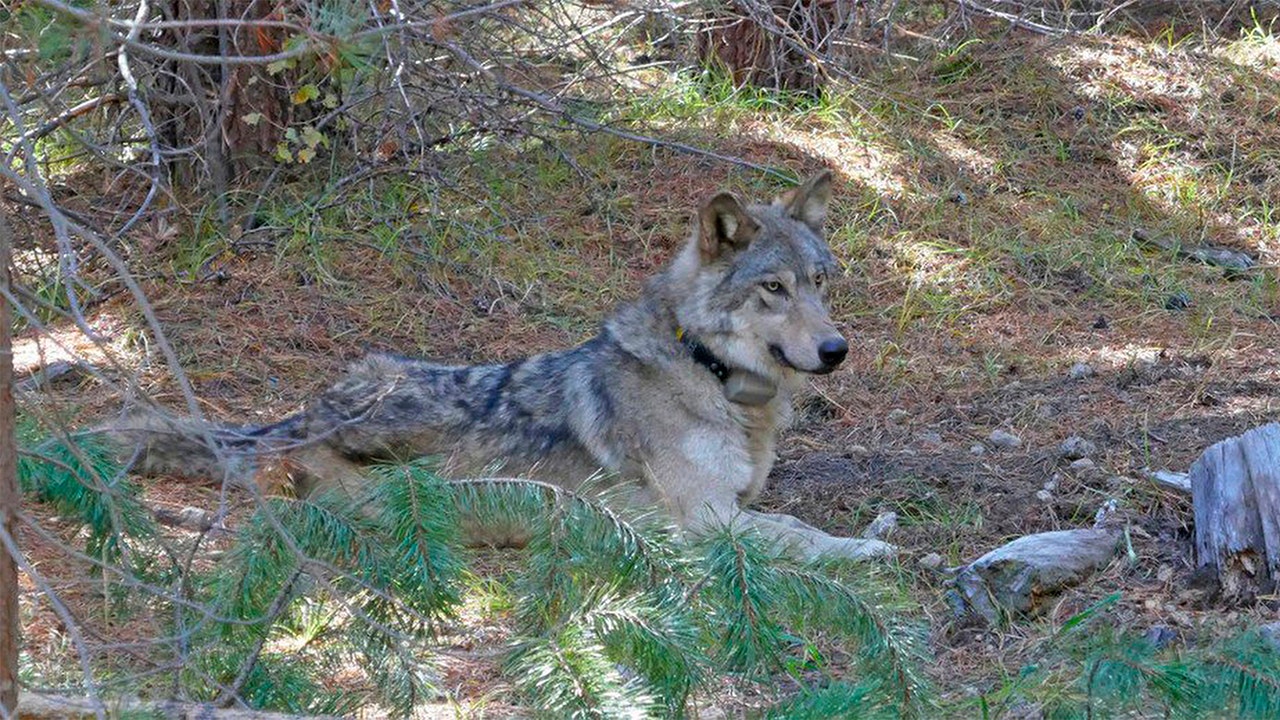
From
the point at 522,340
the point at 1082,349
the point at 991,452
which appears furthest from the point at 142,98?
the point at 1082,349

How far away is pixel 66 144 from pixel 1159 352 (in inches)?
250

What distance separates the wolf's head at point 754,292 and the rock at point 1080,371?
208cm

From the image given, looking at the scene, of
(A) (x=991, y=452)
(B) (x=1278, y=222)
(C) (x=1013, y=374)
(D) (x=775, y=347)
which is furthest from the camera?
(B) (x=1278, y=222)

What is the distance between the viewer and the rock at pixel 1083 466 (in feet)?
19.2

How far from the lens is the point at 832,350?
5441mm

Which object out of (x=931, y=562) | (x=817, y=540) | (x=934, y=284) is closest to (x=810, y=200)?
(x=817, y=540)

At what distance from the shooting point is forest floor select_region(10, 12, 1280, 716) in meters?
5.75

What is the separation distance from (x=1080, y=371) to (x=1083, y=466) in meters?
1.52

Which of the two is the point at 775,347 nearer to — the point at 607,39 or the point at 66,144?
the point at 66,144

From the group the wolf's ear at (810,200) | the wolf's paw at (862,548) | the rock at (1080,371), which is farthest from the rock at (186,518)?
the rock at (1080,371)

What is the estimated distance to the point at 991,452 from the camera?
20.9ft

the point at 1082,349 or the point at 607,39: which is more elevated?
the point at 607,39

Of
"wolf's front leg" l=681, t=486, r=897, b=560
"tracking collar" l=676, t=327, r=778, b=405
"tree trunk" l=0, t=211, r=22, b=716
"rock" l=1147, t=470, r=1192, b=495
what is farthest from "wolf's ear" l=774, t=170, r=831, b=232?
"tree trunk" l=0, t=211, r=22, b=716

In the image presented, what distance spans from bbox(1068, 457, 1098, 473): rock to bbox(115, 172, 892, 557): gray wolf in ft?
3.98
